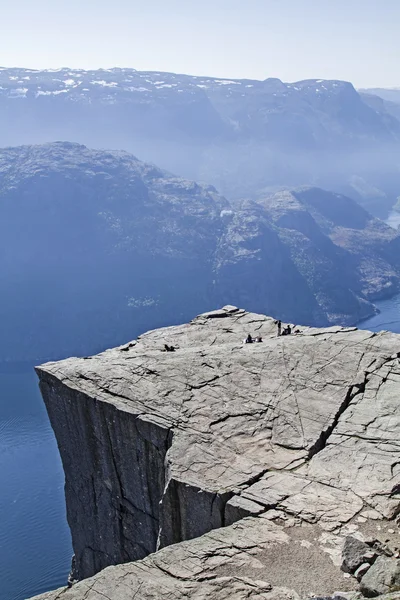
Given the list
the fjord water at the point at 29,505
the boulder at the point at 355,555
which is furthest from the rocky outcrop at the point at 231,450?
the fjord water at the point at 29,505

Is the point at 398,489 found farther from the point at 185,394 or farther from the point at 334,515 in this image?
the point at 185,394

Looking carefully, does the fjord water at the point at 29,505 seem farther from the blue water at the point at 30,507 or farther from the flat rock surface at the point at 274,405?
the flat rock surface at the point at 274,405

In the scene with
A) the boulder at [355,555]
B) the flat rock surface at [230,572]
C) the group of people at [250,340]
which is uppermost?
→ the group of people at [250,340]

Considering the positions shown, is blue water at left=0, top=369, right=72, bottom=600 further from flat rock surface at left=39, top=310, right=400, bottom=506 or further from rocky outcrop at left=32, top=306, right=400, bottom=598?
flat rock surface at left=39, top=310, right=400, bottom=506

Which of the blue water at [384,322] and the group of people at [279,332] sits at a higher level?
the group of people at [279,332]

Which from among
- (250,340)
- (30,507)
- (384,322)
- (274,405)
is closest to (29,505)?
(30,507)

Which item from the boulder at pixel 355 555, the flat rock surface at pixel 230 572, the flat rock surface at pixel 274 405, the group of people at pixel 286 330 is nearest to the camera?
the flat rock surface at pixel 230 572

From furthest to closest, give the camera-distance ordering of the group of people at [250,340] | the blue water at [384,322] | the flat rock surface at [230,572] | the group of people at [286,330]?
1. the blue water at [384,322]
2. the group of people at [286,330]
3. the group of people at [250,340]
4. the flat rock surface at [230,572]
